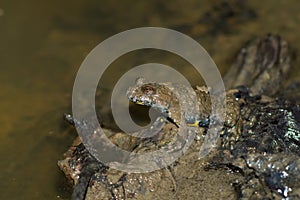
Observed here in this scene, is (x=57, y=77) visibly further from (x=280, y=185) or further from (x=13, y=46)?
(x=280, y=185)

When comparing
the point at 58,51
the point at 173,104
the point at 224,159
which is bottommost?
the point at 224,159

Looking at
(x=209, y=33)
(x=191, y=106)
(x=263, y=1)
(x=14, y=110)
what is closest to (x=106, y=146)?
(x=191, y=106)

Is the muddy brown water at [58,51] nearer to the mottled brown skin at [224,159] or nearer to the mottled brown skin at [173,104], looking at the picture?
the mottled brown skin at [224,159]

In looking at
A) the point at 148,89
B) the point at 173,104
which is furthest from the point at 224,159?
the point at 148,89

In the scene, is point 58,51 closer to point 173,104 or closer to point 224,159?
point 173,104

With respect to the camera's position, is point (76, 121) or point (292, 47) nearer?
point (76, 121)

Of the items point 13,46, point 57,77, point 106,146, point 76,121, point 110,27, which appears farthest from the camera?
point 110,27

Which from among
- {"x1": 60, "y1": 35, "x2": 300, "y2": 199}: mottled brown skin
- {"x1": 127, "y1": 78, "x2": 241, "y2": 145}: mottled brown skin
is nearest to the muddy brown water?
{"x1": 60, "y1": 35, "x2": 300, "y2": 199}: mottled brown skin

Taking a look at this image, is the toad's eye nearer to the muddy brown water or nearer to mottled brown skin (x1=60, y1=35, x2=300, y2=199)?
mottled brown skin (x1=60, y1=35, x2=300, y2=199)
